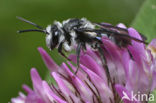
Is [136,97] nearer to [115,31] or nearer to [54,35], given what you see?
[115,31]

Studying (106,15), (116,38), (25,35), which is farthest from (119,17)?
(116,38)

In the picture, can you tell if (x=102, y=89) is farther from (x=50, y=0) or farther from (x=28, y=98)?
(x=50, y=0)

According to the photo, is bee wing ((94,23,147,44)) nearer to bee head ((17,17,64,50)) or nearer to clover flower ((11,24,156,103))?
clover flower ((11,24,156,103))

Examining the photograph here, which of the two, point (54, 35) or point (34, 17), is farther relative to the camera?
point (34, 17)

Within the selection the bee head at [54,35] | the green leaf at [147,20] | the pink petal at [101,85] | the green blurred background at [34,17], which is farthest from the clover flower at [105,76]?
the green blurred background at [34,17]

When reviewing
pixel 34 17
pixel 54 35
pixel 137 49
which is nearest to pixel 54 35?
pixel 54 35

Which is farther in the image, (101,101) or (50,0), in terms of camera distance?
(50,0)

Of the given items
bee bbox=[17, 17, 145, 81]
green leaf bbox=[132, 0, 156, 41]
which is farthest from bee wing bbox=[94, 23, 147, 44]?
green leaf bbox=[132, 0, 156, 41]
